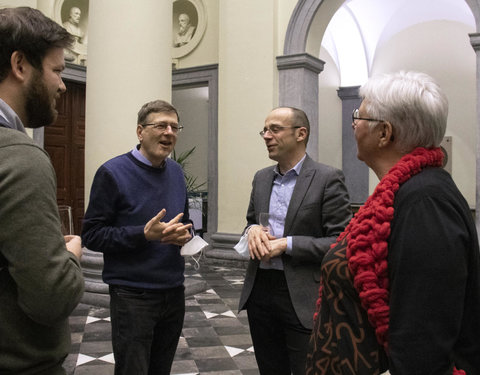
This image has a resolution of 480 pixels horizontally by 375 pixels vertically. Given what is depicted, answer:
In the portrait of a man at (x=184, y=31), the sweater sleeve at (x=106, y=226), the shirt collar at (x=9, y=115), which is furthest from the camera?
the portrait of a man at (x=184, y=31)

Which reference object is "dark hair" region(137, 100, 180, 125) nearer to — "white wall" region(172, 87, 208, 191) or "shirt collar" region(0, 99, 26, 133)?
"shirt collar" region(0, 99, 26, 133)

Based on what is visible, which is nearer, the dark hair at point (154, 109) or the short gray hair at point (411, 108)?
the short gray hair at point (411, 108)

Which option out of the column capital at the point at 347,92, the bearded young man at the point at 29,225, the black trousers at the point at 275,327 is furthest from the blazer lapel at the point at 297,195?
the column capital at the point at 347,92

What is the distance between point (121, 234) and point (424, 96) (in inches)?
59.5

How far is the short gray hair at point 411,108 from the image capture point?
1503mm

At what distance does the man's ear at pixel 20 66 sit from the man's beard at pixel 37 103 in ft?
0.07

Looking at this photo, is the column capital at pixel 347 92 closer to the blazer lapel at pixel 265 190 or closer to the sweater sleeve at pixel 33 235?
the blazer lapel at pixel 265 190

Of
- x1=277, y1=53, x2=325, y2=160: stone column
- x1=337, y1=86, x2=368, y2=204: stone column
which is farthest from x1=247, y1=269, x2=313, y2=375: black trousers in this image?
x1=337, y1=86, x2=368, y2=204: stone column

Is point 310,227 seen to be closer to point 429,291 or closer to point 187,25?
point 429,291

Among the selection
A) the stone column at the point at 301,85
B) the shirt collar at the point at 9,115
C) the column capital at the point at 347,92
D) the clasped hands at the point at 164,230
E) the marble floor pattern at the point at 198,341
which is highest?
the column capital at the point at 347,92

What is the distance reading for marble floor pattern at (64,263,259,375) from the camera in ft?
12.7

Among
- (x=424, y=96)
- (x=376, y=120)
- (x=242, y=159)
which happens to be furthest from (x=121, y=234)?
(x=242, y=159)

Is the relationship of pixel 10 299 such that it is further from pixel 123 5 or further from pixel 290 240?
pixel 123 5

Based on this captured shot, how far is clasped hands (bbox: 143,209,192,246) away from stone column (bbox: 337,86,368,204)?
33.2ft
